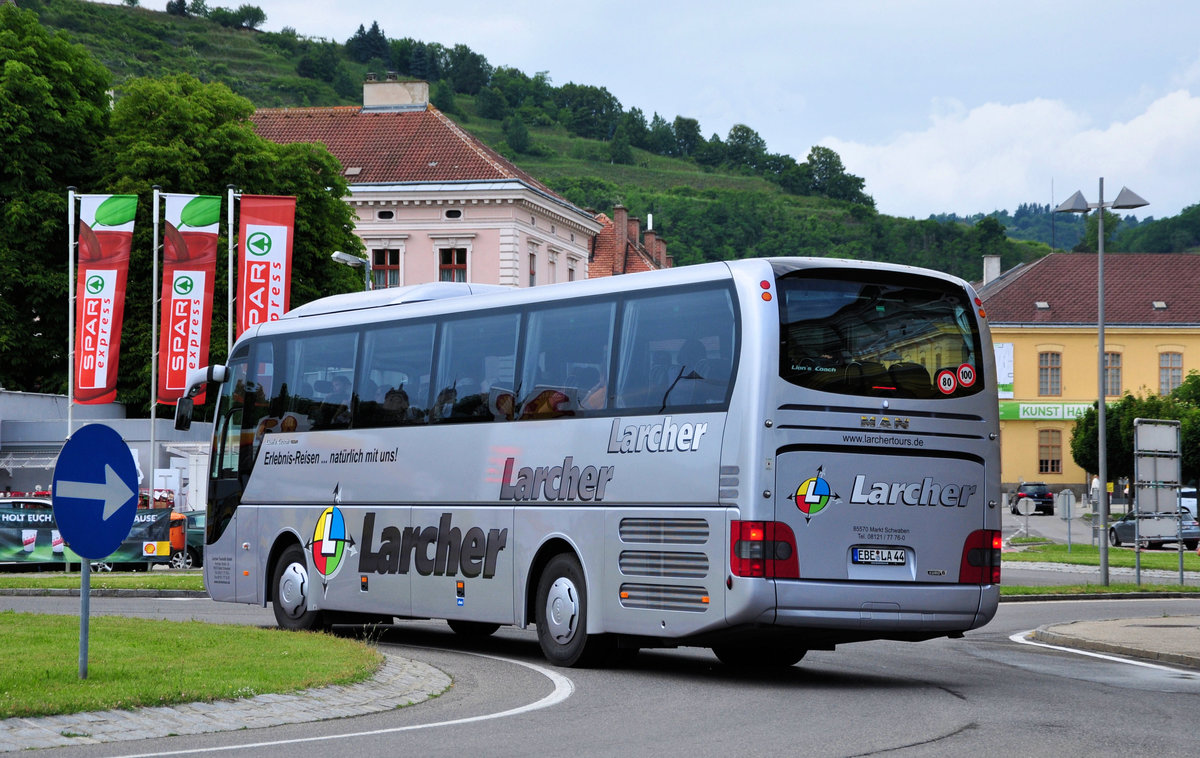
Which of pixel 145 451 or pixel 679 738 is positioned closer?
pixel 679 738

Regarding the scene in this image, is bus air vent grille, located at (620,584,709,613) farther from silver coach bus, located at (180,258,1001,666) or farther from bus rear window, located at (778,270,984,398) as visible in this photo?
bus rear window, located at (778,270,984,398)

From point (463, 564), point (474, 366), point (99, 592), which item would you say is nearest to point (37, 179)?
point (99, 592)

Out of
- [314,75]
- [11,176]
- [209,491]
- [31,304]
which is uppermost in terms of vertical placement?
[314,75]

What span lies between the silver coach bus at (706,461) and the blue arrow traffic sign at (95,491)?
4.62 m

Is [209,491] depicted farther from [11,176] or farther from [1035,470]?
[1035,470]

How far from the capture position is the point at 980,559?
14.4 meters

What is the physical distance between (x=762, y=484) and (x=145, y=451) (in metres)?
38.8

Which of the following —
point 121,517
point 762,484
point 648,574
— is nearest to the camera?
point 121,517

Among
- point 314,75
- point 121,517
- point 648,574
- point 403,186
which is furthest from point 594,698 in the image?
point 314,75

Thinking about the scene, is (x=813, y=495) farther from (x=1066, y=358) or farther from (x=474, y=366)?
(x=1066, y=358)

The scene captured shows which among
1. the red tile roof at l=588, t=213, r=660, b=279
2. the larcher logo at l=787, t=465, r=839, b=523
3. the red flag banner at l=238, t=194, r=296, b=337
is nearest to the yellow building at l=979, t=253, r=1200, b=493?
the red tile roof at l=588, t=213, r=660, b=279

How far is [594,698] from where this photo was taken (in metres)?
12.4

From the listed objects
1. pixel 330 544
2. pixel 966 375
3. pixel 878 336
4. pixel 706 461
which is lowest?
pixel 330 544

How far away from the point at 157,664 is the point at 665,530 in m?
4.29
